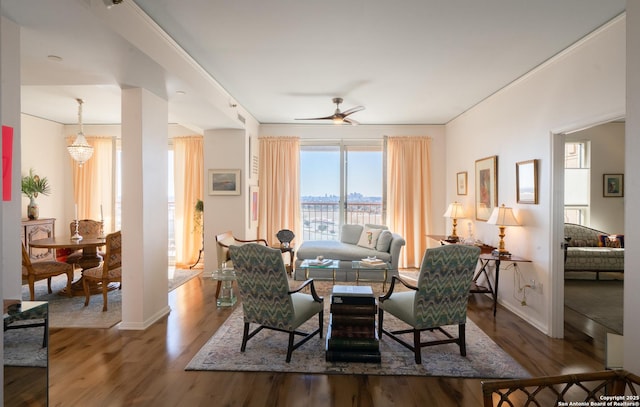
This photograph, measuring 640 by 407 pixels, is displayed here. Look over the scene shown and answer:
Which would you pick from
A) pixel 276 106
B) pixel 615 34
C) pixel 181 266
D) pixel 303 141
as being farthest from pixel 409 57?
pixel 181 266

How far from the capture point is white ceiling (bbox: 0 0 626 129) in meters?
2.45

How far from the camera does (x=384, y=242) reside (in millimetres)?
5578

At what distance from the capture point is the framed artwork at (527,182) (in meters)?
3.67

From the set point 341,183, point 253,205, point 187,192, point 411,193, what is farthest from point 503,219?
point 187,192

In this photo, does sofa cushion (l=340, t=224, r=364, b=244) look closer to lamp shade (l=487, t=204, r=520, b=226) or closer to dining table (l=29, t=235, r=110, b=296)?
lamp shade (l=487, t=204, r=520, b=226)

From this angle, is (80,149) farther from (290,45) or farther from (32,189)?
(290,45)

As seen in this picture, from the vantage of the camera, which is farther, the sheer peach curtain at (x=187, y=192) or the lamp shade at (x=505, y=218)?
the sheer peach curtain at (x=187, y=192)

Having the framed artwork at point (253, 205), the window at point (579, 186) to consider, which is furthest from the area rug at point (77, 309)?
the window at point (579, 186)

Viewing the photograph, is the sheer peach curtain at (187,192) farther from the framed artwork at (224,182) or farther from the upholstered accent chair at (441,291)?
the upholstered accent chair at (441,291)

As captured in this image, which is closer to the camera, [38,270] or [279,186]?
[38,270]

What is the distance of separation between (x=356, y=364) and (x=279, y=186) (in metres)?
4.24

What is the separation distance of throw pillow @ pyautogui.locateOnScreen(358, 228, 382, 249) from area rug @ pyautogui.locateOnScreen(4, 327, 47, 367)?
4.74 meters

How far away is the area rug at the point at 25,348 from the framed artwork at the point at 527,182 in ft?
14.1

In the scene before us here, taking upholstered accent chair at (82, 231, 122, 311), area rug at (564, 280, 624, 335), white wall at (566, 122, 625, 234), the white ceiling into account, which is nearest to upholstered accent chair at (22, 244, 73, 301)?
upholstered accent chair at (82, 231, 122, 311)
